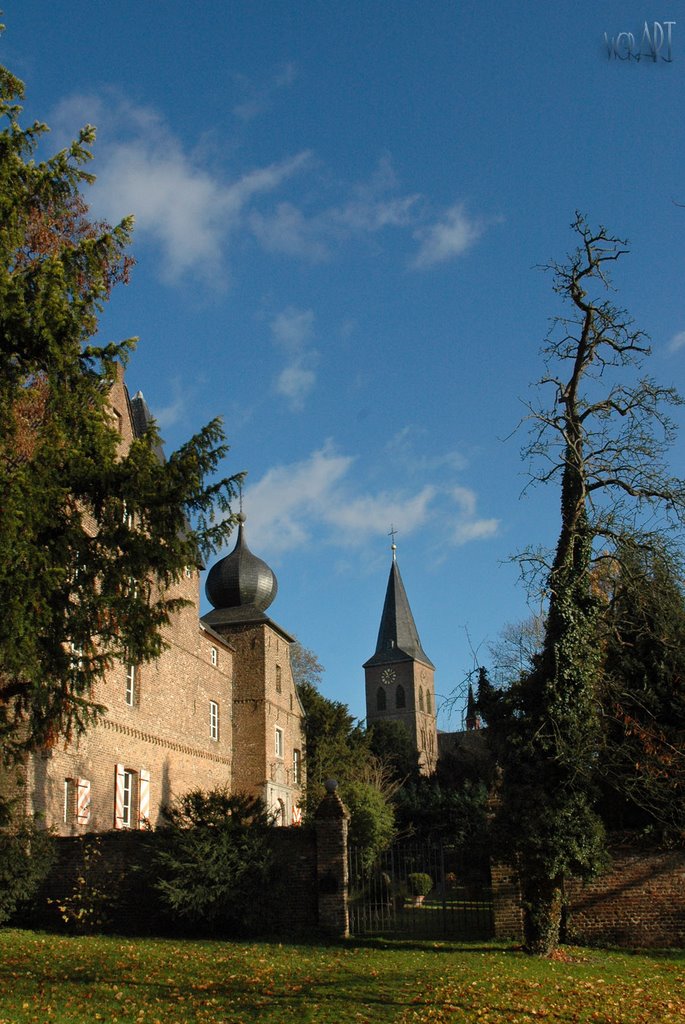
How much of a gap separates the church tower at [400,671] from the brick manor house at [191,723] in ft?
166

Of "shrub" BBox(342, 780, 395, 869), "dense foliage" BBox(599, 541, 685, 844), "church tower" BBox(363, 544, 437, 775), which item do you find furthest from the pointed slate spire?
"dense foliage" BBox(599, 541, 685, 844)

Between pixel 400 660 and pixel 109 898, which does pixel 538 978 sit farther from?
pixel 400 660

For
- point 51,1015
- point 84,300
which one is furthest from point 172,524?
point 51,1015

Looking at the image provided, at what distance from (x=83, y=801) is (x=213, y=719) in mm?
11153

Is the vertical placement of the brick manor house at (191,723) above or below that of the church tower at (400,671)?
below

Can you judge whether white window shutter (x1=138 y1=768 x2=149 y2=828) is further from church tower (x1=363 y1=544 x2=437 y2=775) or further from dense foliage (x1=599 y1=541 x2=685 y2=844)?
church tower (x1=363 y1=544 x2=437 y2=775)

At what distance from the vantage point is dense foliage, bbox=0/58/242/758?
32.0ft

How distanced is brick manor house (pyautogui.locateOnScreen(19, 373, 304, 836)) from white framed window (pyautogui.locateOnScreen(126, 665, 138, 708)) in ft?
0.13

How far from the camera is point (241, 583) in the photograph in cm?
3762

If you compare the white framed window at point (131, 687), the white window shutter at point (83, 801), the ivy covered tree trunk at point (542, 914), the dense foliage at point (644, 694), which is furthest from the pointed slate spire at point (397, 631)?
the ivy covered tree trunk at point (542, 914)

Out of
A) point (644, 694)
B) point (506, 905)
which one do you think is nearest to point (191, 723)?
point (506, 905)

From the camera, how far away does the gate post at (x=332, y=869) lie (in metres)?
15.8

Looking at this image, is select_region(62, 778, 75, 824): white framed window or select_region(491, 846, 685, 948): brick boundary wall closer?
select_region(491, 846, 685, 948): brick boundary wall

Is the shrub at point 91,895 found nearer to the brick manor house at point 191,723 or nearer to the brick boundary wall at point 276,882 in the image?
the brick boundary wall at point 276,882
